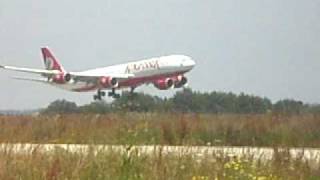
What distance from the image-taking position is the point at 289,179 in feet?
27.9

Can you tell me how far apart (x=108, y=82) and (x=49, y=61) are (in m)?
17.6

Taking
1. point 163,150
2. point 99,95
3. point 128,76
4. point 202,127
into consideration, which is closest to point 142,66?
point 128,76

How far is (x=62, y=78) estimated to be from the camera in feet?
228

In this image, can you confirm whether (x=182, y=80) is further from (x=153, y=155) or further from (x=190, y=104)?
(x=153, y=155)

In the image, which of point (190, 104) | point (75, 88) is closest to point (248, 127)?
point (190, 104)

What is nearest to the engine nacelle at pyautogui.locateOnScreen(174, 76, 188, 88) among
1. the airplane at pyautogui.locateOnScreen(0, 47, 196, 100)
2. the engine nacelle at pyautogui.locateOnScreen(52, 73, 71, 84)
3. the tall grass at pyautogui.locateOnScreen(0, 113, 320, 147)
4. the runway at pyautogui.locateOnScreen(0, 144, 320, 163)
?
the airplane at pyautogui.locateOnScreen(0, 47, 196, 100)

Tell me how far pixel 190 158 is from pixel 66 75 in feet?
197

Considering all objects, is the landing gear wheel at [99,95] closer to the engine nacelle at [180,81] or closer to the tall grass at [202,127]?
the engine nacelle at [180,81]

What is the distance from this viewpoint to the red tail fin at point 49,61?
8496 centimetres

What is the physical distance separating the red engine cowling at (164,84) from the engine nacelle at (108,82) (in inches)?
187

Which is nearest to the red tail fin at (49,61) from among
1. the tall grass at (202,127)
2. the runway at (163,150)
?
the tall grass at (202,127)

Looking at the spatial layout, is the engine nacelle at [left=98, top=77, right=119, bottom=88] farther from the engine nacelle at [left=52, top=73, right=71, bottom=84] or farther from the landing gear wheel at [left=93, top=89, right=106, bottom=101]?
the engine nacelle at [left=52, top=73, right=71, bottom=84]

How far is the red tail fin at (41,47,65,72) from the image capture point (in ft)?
279

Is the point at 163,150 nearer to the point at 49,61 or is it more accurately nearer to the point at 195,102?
the point at 195,102
